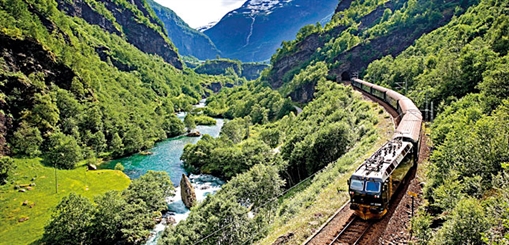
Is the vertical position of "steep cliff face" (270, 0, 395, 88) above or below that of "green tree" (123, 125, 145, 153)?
Result: above

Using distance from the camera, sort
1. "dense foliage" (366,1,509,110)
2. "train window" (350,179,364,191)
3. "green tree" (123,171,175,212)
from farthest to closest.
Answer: "green tree" (123,171,175,212) → "dense foliage" (366,1,509,110) → "train window" (350,179,364,191)

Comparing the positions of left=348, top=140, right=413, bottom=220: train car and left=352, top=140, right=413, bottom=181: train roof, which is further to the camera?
left=352, top=140, right=413, bottom=181: train roof

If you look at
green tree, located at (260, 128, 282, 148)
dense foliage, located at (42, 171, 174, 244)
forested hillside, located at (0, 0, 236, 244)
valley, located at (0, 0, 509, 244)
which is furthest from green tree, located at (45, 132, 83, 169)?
green tree, located at (260, 128, 282, 148)

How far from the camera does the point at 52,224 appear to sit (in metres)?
44.0

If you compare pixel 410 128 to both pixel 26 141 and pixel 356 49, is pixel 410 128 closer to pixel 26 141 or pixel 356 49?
pixel 26 141

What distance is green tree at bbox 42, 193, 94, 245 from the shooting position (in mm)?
43125

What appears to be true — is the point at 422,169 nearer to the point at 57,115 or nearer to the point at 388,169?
the point at 388,169

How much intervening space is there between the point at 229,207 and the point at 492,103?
2757cm

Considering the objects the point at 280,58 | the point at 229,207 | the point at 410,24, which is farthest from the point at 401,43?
the point at 229,207

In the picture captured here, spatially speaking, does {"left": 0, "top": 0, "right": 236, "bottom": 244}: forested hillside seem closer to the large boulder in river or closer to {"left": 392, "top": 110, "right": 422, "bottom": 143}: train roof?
the large boulder in river

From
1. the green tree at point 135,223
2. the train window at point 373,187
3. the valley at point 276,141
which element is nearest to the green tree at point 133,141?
the valley at point 276,141

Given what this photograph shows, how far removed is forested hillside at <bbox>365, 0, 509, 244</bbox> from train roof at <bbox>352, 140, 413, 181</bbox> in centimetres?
214

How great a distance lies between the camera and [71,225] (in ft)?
142

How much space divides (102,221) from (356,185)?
4057 centimetres
